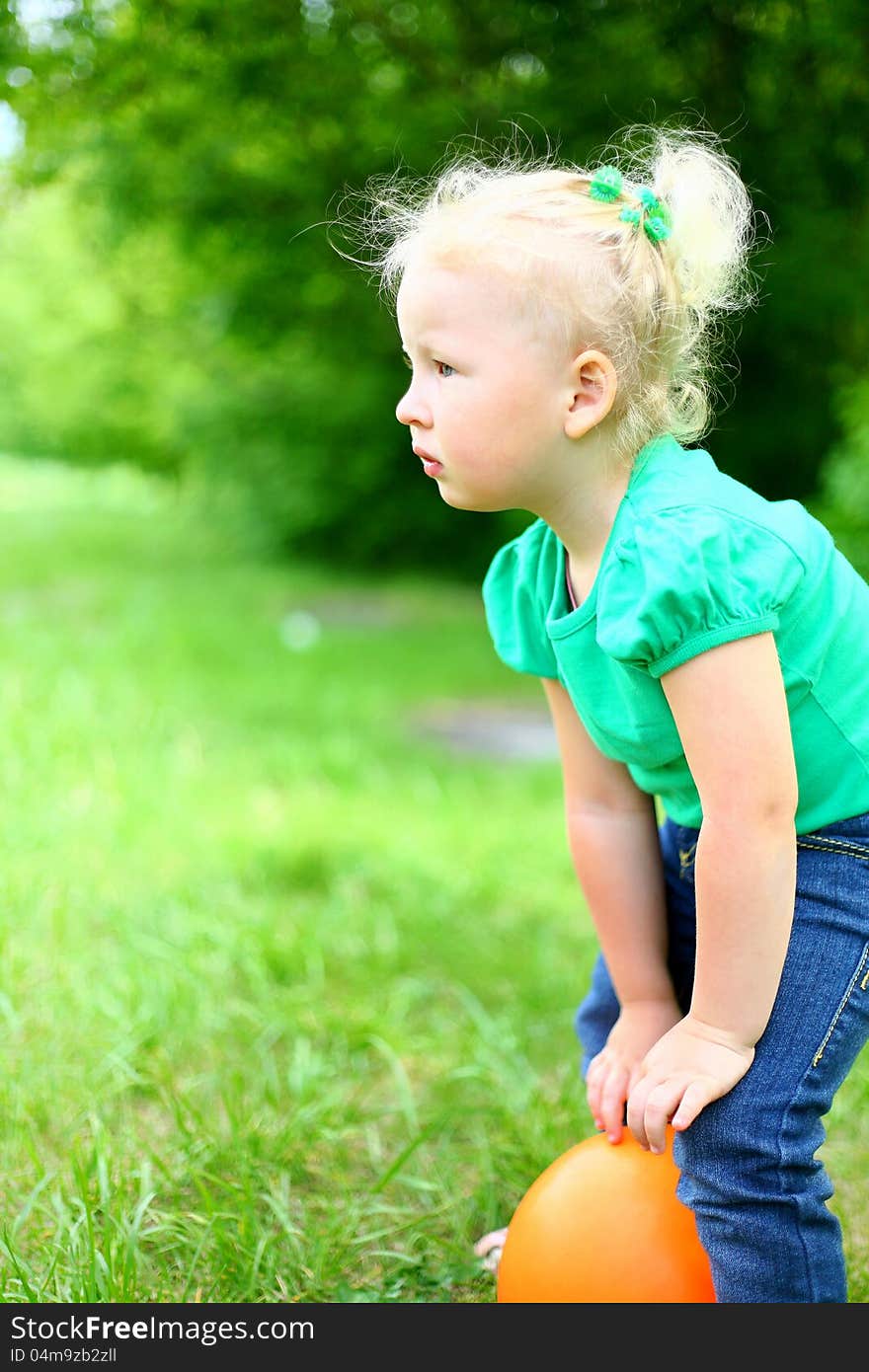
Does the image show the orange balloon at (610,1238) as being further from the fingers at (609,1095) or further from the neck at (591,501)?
the neck at (591,501)

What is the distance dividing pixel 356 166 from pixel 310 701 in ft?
8.76

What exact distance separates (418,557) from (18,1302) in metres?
9.53

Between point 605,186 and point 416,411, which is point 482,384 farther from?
point 605,186

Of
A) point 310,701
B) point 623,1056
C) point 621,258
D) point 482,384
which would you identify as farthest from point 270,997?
point 310,701

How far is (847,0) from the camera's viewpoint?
3.74 m

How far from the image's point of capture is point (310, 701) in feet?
22.6

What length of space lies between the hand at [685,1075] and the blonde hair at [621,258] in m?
0.77

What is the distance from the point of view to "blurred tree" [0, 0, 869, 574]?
14.3ft

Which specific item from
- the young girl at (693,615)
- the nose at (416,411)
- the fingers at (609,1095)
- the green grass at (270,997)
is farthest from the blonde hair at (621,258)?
Answer: the green grass at (270,997)

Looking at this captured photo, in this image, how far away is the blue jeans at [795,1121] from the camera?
5.80 ft

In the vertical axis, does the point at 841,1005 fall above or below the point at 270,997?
above

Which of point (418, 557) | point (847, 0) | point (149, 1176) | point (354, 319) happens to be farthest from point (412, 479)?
point (149, 1176)

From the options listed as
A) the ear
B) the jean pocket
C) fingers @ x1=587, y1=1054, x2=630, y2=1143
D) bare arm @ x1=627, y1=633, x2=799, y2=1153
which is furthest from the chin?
fingers @ x1=587, y1=1054, x2=630, y2=1143
